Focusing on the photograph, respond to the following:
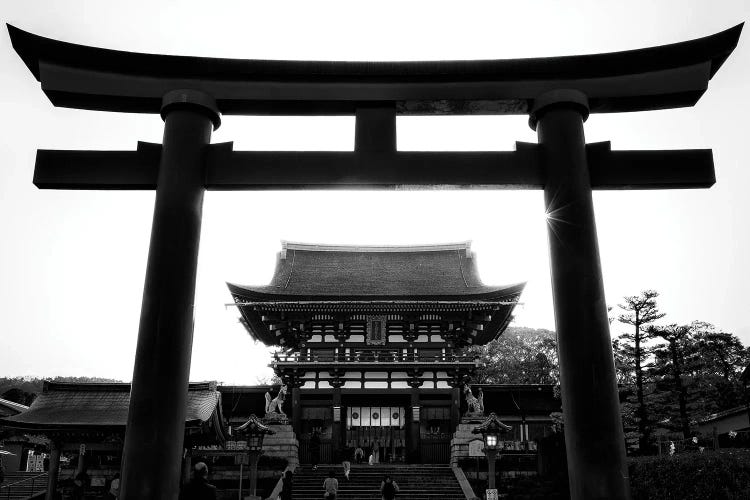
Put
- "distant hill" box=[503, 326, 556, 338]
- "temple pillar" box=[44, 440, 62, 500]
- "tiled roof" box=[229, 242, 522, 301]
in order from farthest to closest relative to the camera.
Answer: "distant hill" box=[503, 326, 556, 338] < "tiled roof" box=[229, 242, 522, 301] < "temple pillar" box=[44, 440, 62, 500]

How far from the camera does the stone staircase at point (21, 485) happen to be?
22.7m

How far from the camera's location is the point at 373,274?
31.0 m

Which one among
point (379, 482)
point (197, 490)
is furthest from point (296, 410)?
point (197, 490)

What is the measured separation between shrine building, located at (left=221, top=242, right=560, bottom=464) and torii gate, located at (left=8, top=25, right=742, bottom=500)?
19.1 m

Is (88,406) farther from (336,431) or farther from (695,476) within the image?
(695,476)

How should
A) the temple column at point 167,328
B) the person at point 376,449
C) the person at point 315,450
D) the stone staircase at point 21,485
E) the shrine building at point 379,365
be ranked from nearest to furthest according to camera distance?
the temple column at point 167,328, the stone staircase at point 21,485, the person at point 315,450, the shrine building at point 379,365, the person at point 376,449

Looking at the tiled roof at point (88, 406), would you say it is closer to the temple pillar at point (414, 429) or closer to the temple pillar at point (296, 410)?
the temple pillar at point (296, 410)

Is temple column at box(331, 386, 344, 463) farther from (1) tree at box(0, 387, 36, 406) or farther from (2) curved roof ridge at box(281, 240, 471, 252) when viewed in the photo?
(1) tree at box(0, 387, 36, 406)

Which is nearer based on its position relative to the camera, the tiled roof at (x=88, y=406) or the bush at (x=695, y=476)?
the bush at (x=695, y=476)

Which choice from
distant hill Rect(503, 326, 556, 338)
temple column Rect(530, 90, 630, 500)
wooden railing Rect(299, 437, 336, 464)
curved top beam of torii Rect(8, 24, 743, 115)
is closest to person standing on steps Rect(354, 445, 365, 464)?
wooden railing Rect(299, 437, 336, 464)

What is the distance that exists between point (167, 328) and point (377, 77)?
126 inches

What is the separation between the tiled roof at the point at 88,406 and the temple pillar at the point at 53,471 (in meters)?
1.02

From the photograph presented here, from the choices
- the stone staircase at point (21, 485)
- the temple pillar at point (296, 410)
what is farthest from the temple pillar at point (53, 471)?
the temple pillar at point (296, 410)

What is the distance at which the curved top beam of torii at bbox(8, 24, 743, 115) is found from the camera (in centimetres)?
605
